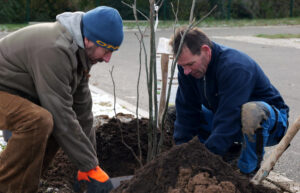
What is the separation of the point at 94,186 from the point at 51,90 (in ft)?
2.28

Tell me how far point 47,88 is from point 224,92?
1243 mm

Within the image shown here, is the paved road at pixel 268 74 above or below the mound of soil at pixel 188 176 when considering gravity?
below

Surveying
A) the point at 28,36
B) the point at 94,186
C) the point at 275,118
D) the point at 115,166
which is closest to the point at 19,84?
the point at 28,36

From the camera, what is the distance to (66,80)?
2.53 metres

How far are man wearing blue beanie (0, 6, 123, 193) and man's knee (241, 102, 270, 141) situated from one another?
101 cm

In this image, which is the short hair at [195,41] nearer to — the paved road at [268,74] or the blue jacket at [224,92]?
the blue jacket at [224,92]

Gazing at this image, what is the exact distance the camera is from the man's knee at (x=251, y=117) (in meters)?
2.83

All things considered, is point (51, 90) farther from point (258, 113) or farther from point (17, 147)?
point (258, 113)

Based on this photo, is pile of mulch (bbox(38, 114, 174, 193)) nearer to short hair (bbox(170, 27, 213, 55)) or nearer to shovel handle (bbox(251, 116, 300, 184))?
short hair (bbox(170, 27, 213, 55))

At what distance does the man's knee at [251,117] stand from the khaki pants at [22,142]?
1.32 meters

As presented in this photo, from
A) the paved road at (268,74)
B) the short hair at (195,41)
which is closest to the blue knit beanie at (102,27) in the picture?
the short hair at (195,41)

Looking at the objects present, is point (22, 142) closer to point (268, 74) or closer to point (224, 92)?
point (224, 92)

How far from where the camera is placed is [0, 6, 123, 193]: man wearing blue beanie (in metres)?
2.51

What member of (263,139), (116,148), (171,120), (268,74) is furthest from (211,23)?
Answer: (263,139)
